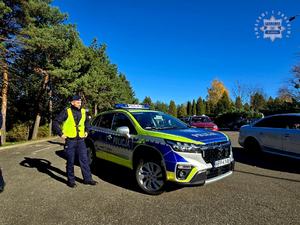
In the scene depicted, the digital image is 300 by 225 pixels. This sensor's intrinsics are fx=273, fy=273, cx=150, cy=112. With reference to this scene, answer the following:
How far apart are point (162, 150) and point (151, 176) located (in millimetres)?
710

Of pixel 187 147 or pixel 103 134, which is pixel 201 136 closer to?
pixel 187 147

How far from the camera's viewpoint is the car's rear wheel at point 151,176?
5352 millimetres

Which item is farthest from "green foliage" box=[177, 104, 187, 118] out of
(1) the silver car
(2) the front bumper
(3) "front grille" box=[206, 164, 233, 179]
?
(2) the front bumper

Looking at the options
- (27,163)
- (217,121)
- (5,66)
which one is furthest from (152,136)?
(217,121)

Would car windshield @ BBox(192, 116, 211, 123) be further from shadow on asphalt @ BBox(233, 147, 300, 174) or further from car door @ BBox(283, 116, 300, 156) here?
car door @ BBox(283, 116, 300, 156)

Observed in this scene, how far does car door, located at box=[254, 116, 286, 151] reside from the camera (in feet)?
27.8

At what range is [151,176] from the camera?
5.54m

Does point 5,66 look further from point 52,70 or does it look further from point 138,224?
point 138,224

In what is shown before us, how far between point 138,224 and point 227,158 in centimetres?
239

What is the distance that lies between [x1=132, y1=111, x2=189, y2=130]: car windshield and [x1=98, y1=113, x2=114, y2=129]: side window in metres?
0.93

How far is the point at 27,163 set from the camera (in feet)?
30.3

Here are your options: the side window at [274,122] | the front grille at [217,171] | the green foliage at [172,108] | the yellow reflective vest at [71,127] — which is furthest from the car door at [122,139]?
the green foliage at [172,108]

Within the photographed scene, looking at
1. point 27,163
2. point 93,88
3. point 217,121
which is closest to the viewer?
point 27,163

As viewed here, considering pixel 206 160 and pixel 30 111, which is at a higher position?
pixel 30 111
